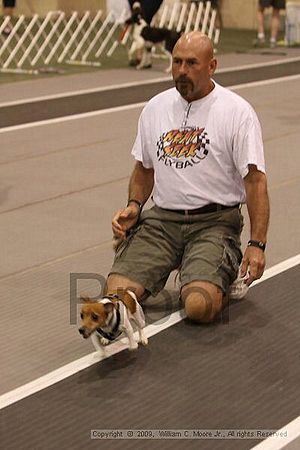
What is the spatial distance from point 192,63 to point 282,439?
152cm

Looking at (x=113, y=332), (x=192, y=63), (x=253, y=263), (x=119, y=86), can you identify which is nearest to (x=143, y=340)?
(x=113, y=332)

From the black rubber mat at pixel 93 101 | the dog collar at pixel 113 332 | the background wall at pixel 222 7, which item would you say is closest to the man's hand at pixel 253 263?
the dog collar at pixel 113 332

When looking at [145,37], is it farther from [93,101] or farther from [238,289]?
[238,289]

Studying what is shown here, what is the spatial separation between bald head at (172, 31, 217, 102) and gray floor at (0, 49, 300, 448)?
3.04ft

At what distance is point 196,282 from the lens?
12.5ft

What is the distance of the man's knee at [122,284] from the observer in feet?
12.7

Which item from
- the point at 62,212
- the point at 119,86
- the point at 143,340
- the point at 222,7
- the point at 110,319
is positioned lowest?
the point at 222,7

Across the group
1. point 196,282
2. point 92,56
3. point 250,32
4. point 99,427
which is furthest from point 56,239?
point 250,32

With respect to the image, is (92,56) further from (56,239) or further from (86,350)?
(86,350)

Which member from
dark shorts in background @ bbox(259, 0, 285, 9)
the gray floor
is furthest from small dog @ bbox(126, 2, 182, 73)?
dark shorts in background @ bbox(259, 0, 285, 9)

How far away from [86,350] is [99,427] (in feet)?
2.01

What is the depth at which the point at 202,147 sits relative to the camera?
3.95 metres

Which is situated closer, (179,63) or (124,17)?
(179,63)

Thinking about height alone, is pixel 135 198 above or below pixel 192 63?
below
